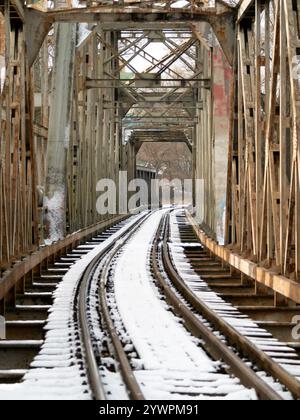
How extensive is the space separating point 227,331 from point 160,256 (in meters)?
9.33

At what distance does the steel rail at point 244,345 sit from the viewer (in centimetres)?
558

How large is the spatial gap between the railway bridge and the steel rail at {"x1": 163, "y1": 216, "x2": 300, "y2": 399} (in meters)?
0.02

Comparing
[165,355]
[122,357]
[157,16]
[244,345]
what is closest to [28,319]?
[165,355]

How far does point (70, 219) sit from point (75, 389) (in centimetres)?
1333

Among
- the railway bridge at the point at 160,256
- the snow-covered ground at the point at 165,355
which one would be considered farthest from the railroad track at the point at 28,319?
the snow-covered ground at the point at 165,355

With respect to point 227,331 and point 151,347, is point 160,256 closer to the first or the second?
point 227,331

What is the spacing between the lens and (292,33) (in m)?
8.32

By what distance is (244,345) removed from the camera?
690 centimetres

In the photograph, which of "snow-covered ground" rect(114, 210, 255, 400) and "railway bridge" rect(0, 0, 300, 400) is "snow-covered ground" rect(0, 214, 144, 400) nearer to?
"railway bridge" rect(0, 0, 300, 400)

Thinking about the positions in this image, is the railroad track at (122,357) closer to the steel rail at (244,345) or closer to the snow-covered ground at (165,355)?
the snow-covered ground at (165,355)

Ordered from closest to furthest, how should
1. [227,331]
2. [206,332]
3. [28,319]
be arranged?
[206,332], [227,331], [28,319]

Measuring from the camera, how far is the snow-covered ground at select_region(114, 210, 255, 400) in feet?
18.0

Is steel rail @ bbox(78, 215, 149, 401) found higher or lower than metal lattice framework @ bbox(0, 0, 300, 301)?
lower

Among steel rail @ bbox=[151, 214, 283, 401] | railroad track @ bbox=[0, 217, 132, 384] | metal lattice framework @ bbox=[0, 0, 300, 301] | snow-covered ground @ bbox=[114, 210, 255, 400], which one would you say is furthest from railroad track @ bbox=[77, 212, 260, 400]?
metal lattice framework @ bbox=[0, 0, 300, 301]
